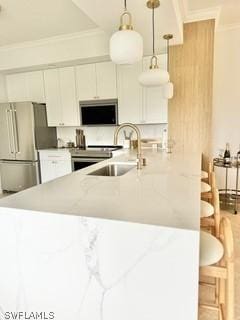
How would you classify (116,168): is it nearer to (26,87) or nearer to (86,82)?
(86,82)

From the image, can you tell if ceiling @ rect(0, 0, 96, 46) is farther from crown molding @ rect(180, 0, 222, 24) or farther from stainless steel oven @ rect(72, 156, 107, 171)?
stainless steel oven @ rect(72, 156, 107, 171)

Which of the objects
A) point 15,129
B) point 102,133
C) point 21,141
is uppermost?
point 15,129

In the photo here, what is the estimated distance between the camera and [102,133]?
4.72m

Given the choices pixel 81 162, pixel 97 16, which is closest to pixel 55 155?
pixel 81 162

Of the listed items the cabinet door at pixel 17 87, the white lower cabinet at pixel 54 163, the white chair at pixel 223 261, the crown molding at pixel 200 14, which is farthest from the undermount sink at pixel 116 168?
the cabinet door at pixel 17 87

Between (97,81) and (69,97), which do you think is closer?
(97,81)

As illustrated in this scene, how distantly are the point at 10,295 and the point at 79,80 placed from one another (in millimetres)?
3813

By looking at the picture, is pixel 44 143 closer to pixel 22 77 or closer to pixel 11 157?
pixel 11 157

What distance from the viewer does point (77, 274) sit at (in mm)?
1033

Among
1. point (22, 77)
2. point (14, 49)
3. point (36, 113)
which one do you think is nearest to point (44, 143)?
point (36, 113)

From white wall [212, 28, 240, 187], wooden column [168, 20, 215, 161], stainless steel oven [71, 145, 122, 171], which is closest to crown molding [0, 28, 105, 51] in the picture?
wooden column [168, 20, 215, 161]

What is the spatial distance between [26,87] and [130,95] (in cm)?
215

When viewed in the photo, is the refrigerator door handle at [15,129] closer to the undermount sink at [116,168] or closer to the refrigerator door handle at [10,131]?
the refrigerator door handle at [10,131]

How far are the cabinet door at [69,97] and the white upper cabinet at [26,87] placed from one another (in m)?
0.46
